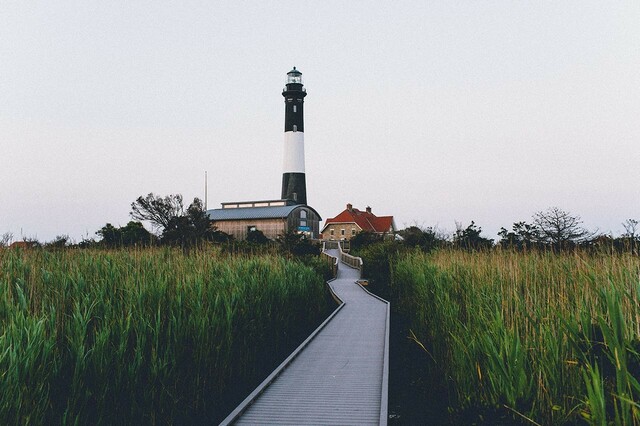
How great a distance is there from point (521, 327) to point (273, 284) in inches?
211

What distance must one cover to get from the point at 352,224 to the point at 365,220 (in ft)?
8.41

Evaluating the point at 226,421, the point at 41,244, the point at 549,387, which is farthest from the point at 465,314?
the point at 41,244

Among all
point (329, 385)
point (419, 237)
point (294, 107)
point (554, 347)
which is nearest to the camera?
point (554, 347)

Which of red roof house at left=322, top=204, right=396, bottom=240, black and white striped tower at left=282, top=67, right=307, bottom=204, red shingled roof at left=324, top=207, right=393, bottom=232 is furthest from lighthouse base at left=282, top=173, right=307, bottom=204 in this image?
red shingled roof at left=324, top=207, right=393, bottom=232

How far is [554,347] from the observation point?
15.2 feet

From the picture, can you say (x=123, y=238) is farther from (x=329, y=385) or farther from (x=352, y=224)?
(x=352, y=224)

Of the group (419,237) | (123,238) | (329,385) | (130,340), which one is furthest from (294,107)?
(130,340)

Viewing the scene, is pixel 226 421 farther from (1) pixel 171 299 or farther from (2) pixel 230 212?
(2) pixel 230 212

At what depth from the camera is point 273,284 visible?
10.0 metres

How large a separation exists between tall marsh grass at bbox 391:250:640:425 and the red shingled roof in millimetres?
54028

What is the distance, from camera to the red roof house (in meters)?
61.4

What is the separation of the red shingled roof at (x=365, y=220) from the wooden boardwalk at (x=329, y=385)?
50096mm

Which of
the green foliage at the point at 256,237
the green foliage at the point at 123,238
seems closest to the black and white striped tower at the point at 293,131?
the green foliage at the point at 256,237

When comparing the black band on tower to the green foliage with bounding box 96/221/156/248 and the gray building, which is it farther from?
the green foliage with bounding box 96/221/156/248
